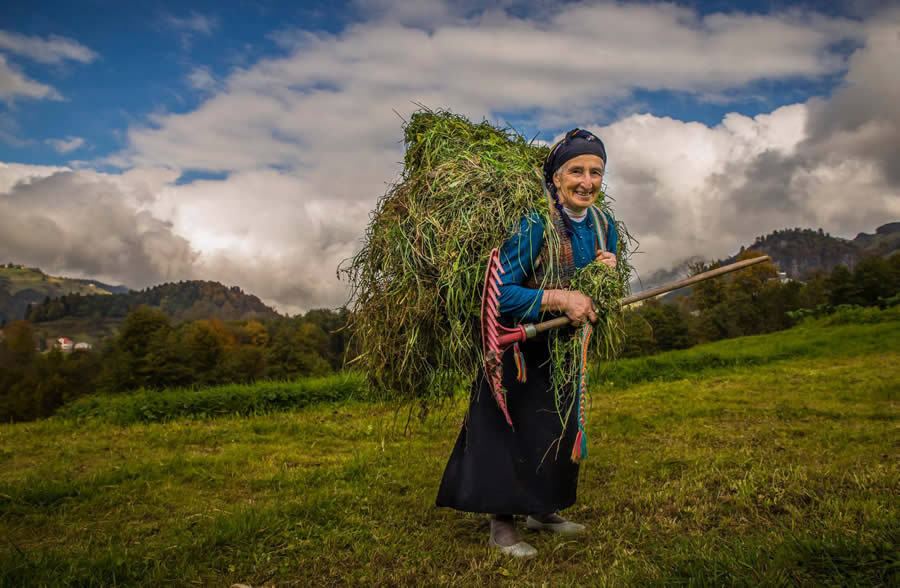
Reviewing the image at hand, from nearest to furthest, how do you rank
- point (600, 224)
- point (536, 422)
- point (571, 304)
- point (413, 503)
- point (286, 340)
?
point (571, 304) → point (536, 422) → point (600, 224) → point (413, 503) → point (286, 340)

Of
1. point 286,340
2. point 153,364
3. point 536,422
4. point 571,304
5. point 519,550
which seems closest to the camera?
point 571,304

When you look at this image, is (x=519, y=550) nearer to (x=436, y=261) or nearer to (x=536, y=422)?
(x=536, y=422)

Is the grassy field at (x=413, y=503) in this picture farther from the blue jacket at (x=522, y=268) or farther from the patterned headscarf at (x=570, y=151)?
the patterned headscarf at (x=570, y=151)

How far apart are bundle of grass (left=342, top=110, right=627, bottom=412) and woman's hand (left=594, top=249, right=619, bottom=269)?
0.09 m

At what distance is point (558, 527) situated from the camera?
4.20 meters

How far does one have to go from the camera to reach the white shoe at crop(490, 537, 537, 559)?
3771mm

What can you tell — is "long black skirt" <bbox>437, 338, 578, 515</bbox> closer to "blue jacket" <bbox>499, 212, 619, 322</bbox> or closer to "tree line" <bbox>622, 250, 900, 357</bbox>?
"blue jacket" <bbox>499, 212, 619, 322</bbox>

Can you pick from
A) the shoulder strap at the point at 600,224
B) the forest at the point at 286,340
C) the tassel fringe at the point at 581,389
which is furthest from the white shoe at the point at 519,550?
the forest at the point at 286,340

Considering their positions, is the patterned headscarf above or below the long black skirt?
above

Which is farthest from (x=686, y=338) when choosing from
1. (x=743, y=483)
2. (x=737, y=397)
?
(x=743, y=483)

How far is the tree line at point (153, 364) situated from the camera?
15.0m

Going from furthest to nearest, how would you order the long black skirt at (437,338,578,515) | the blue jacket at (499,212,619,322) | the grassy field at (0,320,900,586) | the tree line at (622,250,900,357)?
the tree line at (622,250,900,357) < the long black skirt at (437,338,578,515) < the blue jacket at (499,212,619,322) < the grassy field at (0,320,900,586)

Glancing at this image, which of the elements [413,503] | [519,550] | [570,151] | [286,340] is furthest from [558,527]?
[286,340]

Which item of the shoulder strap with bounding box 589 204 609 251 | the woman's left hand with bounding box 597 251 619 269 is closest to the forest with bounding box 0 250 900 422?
the shoulder strap with bounding box 589 204 609 251
